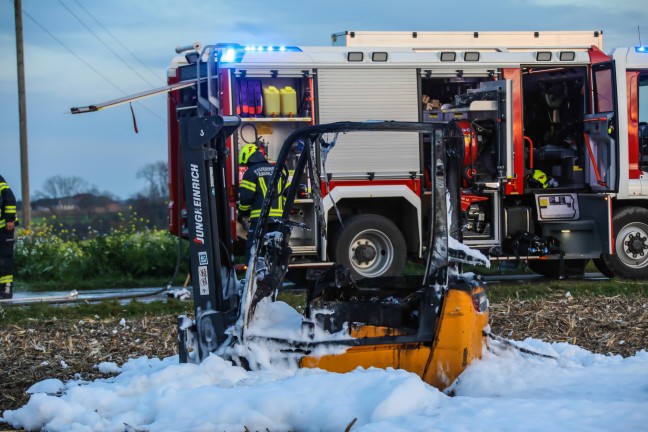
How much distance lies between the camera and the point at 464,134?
45.1ft

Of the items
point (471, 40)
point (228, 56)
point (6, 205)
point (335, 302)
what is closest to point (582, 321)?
point (335, 302)

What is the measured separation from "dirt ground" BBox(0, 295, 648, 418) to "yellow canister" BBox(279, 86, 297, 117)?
4229mm

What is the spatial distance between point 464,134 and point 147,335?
594 cm

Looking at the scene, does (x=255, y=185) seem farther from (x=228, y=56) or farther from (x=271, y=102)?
(x=228, y=56)

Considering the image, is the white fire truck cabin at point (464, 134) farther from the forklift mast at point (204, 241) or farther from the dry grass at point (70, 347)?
the forklift mast at point (204, 241)

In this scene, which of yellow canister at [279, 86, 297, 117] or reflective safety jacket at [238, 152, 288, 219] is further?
yellow canister at [279, 86, 297, 117]

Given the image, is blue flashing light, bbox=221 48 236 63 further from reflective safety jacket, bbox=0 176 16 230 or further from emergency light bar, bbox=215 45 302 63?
reflective safety jacket, bbox=0 176 16 230

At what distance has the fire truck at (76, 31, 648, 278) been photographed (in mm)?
13828

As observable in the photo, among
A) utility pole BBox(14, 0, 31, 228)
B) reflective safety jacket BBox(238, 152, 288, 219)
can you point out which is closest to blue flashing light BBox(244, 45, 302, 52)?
reflective safety jacket BBox(238, 152, 288, 219)

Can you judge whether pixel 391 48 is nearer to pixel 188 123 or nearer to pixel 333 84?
pixel 333 84

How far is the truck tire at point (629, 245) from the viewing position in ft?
48.4

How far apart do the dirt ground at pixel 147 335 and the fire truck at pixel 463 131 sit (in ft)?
10.3

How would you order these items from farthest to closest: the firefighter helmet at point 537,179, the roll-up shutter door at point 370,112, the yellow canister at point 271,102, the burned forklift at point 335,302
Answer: the firefighter helmet at point 537,179 → the roll-up shutter door at point 370,112 → the yellow canister at point 271,102 → the burned forklift at point 335,302

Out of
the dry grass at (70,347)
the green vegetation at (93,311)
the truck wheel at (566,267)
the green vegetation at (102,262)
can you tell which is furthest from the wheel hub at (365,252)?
the dry grass at (70,347)
